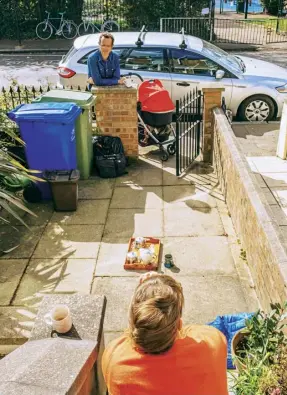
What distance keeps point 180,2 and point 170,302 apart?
763 inches

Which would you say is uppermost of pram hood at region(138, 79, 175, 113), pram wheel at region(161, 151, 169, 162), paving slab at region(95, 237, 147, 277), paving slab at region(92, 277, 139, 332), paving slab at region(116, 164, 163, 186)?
pram hood at region(138, 79, 175, 113)

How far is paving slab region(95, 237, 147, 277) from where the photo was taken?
4.70 meters

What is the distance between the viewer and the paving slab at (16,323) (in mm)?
3938

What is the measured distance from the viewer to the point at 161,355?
216 centimetres

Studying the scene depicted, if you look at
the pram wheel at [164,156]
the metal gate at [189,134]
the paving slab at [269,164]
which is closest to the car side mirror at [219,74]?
the metal gate at [189,134]

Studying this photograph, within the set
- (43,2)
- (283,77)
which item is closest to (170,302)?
(283,77)

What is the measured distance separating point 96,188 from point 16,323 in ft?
8.92

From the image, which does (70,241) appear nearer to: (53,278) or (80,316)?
(53,278)

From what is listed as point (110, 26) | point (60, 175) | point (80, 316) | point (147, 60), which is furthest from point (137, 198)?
point (110, 26)

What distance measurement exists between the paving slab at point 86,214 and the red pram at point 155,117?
164 centimetres

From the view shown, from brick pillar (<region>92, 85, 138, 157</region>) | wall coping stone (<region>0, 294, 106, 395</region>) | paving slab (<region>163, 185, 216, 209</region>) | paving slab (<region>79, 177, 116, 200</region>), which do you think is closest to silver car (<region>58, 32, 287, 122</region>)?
brick pillar (<region>92, 85, 138, 157</region>)

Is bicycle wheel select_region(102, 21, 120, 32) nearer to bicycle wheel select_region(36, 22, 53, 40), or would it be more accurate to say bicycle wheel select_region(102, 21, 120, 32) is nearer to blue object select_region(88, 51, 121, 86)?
bicycle wheel select_region(36, 22, 53, 40)

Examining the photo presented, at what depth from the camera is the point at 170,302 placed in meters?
2.13

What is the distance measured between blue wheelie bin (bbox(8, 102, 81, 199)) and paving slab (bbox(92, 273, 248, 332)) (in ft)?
6.63
